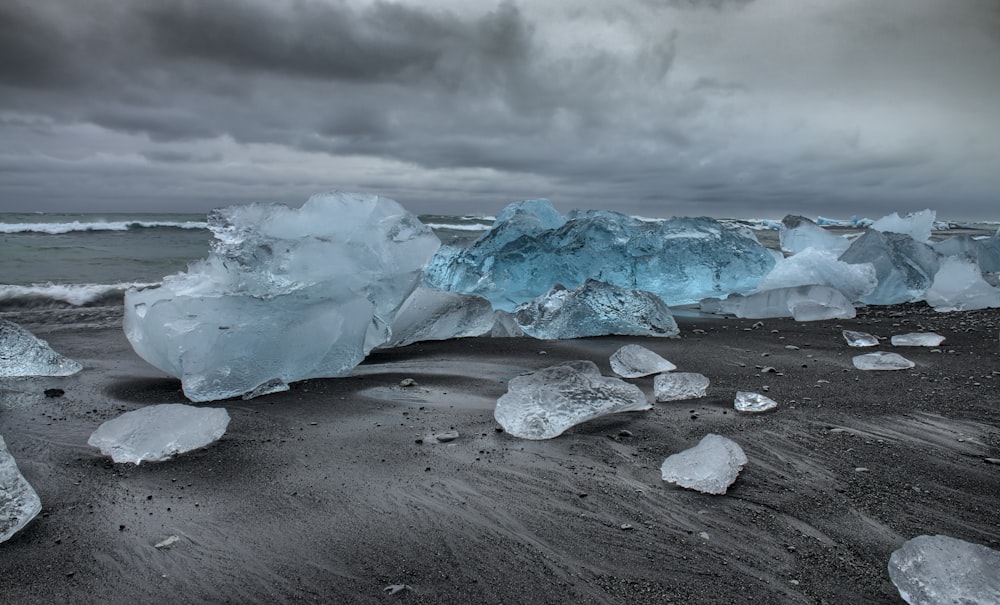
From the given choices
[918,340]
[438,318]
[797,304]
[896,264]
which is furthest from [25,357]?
[896,264]

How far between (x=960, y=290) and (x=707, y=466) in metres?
5.49

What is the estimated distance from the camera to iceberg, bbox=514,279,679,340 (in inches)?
173

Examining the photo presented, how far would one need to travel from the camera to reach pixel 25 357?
3197 mm

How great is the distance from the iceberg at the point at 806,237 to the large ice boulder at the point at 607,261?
1.47m

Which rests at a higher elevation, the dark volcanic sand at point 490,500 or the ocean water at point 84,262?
the dark volcanic sand at point 490,500

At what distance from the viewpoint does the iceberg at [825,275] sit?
5953 millimetres

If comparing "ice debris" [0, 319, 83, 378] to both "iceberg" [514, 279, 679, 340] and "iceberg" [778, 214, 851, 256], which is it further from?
"iceberg" [778, 214, 851, 256]

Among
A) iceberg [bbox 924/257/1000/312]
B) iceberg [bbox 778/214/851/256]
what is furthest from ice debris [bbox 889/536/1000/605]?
iceberg [bbox 778/214/851/256]

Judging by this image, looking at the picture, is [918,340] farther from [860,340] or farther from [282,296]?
[282,296]

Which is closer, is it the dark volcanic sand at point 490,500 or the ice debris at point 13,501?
the dark volcanic sand at point 490,500

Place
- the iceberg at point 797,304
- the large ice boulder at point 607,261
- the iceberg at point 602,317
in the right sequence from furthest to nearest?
the large ice boulder at point 607,261, the iceberg at point 797,304, the iceberg at point 602,317

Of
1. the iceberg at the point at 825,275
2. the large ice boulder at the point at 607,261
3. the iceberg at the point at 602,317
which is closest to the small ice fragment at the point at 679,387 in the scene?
the iceberg at the point at 602,317

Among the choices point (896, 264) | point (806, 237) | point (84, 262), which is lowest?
point (84, 262)

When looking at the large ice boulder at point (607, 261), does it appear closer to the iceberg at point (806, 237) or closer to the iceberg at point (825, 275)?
the iceberg at point (825, 275)
